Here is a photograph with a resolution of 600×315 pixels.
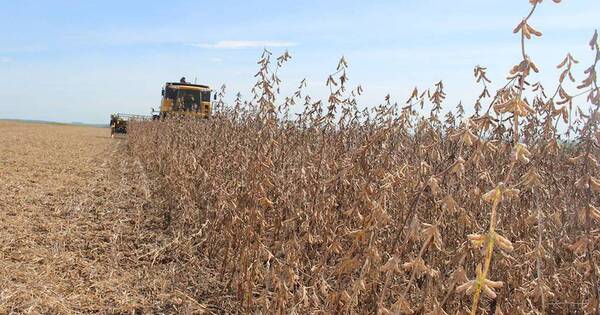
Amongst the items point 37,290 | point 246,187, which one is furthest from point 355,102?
point 37,290

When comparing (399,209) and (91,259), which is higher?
(399,209)

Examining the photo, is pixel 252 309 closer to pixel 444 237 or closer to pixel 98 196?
pixel 444 237

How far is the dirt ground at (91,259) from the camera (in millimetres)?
3443

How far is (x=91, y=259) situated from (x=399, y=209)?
268 centimetres

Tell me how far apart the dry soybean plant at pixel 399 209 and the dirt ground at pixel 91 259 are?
270 mm

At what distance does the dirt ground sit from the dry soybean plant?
0.88ft

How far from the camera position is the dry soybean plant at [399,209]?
1.48 m

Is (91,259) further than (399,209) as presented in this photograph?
Yes

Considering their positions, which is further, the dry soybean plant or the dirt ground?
the dirt ground

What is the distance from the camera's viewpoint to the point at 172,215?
545cm

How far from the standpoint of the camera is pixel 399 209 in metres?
2.81

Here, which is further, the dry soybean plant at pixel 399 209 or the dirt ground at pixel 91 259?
the dirt ground at pixel 91 259

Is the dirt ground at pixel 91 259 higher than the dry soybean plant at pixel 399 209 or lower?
lower

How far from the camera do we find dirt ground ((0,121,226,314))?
3443mm
